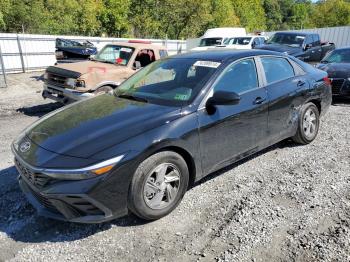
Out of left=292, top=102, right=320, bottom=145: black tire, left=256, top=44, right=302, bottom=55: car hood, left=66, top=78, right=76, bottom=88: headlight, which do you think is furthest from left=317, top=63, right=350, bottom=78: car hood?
left=66, top=78, right=76, bottom=88: headlight

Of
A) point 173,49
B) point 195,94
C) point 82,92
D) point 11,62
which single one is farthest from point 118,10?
point 195,94

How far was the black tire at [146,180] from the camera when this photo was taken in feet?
10.9

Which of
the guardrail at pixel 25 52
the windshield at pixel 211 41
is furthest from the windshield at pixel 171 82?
the windshield at pixel 211 41

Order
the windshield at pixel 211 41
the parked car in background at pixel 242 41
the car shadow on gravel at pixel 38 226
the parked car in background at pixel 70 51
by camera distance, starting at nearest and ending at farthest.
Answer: the car shadow on gravel at pixel 38 226 → the parked car in background at pixel 70 51 → the parked car in background at pixel 242 41 → the windshield at pixel 211 41

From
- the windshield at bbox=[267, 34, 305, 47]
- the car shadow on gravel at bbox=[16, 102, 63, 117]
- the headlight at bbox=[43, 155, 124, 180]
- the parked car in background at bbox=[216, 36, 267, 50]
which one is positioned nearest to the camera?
the headlight at bbox=[43, 155, 124, 180]

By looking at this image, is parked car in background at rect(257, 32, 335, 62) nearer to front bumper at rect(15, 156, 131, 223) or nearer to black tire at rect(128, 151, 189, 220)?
black tire at rect(128, 151, 189, 220)

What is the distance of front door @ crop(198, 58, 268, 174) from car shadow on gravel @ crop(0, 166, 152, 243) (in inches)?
44.8

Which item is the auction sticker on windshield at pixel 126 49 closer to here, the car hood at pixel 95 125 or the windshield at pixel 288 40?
the car hood at pixel 95 125

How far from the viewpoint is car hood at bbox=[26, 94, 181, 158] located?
3.30m

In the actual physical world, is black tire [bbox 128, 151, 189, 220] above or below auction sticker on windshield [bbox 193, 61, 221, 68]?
below

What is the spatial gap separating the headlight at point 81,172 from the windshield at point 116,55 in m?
5.82

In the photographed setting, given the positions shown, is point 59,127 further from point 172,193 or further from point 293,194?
point 293,194

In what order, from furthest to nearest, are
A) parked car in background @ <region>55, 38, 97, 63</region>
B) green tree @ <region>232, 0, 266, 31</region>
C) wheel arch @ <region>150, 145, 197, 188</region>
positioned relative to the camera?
green tree @ <region>232, 0, 266, 31</region> < parked car in background @ <region>55, 38, 97, 63</region> < wheel arch @ <region>150, 145, 197, 188</region>

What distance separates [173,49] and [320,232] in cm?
2589
